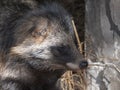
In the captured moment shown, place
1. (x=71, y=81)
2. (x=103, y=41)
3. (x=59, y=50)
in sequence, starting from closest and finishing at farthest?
1. (x=59, y=50)
2. (x=103, y=41)
3. (x=71, y=81)

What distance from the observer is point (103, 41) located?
6.50 metres

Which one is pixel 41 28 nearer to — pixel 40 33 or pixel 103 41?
pixel 40 33

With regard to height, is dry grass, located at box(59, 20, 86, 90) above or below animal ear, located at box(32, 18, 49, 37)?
below

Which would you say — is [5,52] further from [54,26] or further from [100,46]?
[100,46]

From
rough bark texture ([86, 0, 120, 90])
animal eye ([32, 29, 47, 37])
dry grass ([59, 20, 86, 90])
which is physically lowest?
dry grass ([59, 20, 86, 90])

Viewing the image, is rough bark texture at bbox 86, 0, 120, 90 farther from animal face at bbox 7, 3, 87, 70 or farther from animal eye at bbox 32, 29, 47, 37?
animal eye at bbox 32, 29, 47, 37

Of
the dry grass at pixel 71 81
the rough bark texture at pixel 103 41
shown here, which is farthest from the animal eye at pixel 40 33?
the dry grass at pixel 71 81

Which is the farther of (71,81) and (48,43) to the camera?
(71,81)

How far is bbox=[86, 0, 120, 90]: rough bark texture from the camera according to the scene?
20.9 ft

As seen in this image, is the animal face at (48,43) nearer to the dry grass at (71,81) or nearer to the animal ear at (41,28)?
the animal ear at (41,28)

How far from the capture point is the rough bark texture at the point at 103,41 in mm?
6371

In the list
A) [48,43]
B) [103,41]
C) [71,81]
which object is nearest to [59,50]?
[48,43]

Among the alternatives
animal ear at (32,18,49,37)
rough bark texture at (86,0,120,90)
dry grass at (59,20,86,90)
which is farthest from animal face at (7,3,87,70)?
dry grass at (59,20,86,90)

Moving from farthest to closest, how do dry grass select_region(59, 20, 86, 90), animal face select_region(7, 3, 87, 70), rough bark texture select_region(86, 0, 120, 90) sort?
dry grass select_region(59, 20, 86, 90), rough bark texture select_region(86, 0, 120, 90), animal face select_region(7, 3, 87, 70)
